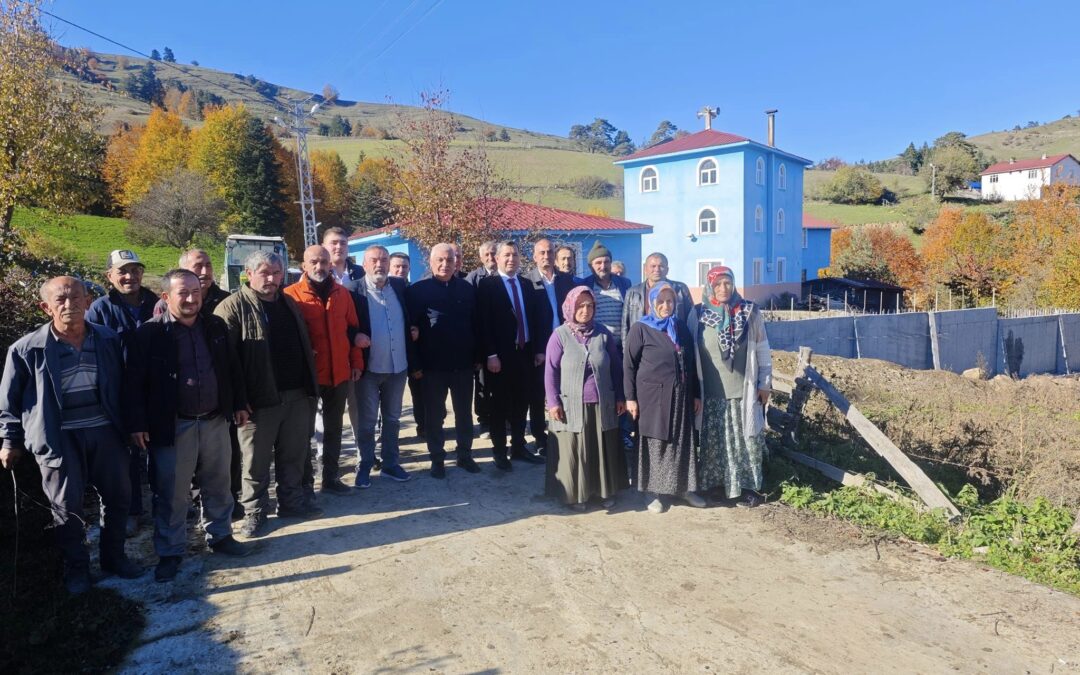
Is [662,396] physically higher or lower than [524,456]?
higher

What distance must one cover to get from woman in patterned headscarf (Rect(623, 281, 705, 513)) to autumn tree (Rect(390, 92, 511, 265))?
835 centimetres

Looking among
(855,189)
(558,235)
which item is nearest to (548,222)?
(558,235)

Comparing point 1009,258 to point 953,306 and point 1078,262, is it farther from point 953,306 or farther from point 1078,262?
point 1078,262

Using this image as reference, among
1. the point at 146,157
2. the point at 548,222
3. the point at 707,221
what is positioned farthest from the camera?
the point at 146,157

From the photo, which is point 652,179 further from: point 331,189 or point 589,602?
point 589,602

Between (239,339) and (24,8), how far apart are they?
1269 centimetres

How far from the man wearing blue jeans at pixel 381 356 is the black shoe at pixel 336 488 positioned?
5.5 inches

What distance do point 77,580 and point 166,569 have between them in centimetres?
45

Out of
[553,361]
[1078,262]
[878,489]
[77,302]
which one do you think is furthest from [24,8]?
[1078,262]

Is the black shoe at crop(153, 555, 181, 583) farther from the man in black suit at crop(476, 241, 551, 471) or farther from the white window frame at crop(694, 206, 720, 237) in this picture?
the white window frame at crop(694, 206, 720, 237)

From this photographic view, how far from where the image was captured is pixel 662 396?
16.9 ft

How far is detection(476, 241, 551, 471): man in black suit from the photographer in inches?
238

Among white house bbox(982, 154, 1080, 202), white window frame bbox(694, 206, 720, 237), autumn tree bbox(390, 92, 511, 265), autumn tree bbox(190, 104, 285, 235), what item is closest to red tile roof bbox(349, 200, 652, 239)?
Answer: autumn tree bbox(390, 92, 511, 265)

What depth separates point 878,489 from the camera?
5.41 meters
